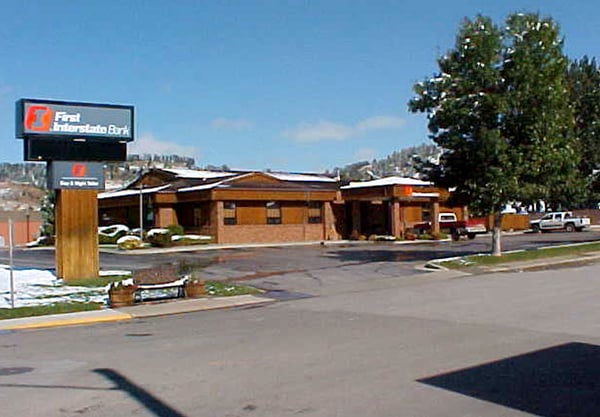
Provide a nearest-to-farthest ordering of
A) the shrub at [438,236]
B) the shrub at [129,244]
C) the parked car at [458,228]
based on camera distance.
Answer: the shrub at [129,244]
the shrub at [438,236]
the parked car at [458,228]

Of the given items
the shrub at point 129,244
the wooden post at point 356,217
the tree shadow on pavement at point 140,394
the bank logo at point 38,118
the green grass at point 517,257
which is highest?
the bank logo at point 38,118

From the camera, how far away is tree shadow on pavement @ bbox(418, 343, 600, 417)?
7227 mm

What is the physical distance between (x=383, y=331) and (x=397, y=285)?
945cm

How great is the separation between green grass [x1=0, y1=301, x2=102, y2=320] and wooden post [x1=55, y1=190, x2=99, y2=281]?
16.8ft

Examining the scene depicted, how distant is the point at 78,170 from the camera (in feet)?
78.7

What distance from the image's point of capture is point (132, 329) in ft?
48.0

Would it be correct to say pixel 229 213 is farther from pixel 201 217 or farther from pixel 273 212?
pixel 273 212

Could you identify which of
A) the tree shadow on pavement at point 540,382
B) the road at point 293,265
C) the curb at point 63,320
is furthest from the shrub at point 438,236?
the tree shadow on pavement at point 540,382

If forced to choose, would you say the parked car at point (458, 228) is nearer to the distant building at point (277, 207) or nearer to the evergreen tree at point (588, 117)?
the distant building at point (277, 207)

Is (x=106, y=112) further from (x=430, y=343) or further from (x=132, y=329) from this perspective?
(x=430, y=343)

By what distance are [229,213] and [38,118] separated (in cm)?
2540

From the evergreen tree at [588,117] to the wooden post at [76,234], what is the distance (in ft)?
74.0

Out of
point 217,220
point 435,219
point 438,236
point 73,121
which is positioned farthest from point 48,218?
point 73,121

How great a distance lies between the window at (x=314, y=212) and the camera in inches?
2055
